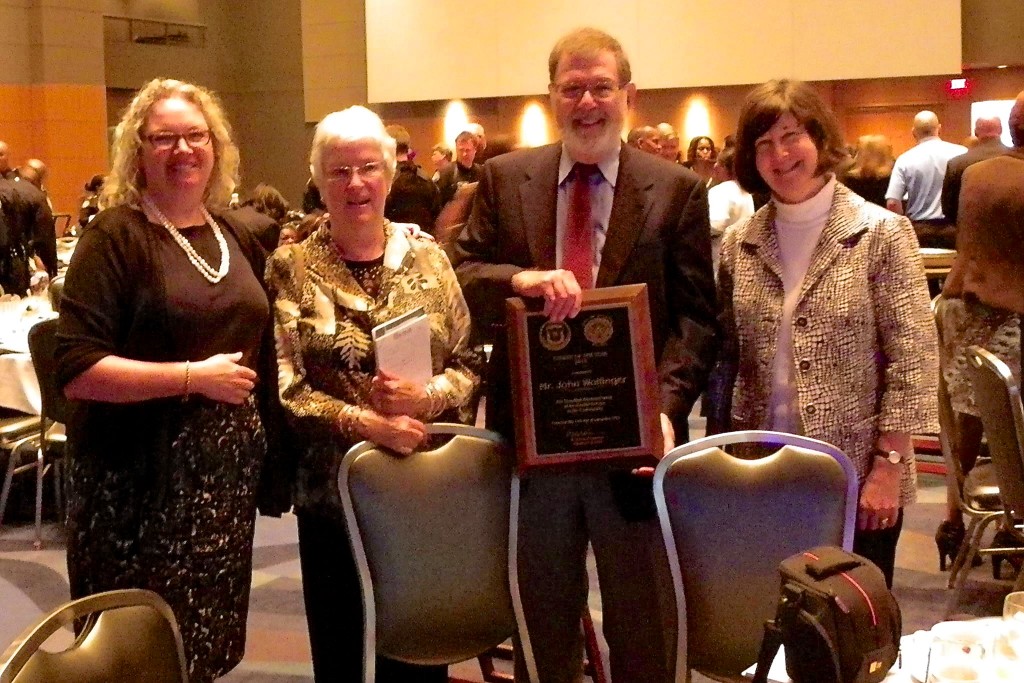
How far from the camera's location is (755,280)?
254cm

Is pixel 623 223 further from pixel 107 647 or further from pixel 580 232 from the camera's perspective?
pixel 107 647

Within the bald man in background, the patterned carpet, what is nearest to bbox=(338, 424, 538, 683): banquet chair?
the patterned carpet

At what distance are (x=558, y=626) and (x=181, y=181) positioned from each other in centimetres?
127

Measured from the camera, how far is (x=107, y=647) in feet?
5.29

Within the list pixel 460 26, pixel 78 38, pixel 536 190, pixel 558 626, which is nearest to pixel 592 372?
pixel 536 190

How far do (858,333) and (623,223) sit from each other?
570 millimetres

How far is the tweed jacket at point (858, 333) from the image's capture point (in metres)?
2.42

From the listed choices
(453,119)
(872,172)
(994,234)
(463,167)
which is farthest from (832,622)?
(453,119)

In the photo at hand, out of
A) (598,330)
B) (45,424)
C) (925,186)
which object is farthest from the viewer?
(925,186)

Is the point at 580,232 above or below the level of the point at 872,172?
below

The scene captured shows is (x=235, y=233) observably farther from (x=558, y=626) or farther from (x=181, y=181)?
(x=558, y=626)

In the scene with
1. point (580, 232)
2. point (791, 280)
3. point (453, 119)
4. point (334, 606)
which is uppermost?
point (453, 119)

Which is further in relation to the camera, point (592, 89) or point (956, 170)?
point (956, 170)

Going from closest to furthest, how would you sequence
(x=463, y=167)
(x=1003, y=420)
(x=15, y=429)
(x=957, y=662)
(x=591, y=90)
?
1. (x=957, y=662)
2. (x=591, y=90)
3. (x=1003, y=420)
4. (x=15, y=429)
5. (x=463, y=167)
